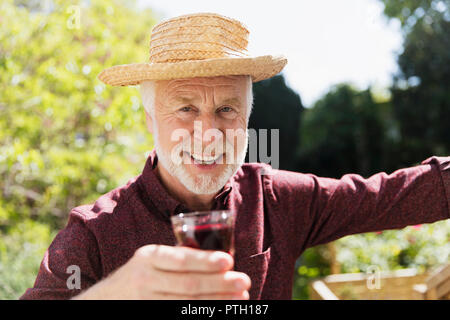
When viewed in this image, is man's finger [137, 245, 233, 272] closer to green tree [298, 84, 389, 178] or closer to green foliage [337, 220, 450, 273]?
green foliage [337, 220, 450, 273]

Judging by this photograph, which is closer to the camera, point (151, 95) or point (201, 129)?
point (201, 129)

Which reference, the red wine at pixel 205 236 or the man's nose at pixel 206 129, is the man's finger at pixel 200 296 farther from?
the man's nose at pixel 206 129

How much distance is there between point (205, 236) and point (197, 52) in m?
1.07

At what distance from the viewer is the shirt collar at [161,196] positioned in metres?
2.13

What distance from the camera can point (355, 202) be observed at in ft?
7.40

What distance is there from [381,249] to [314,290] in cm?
187

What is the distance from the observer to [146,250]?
1210 millimetres

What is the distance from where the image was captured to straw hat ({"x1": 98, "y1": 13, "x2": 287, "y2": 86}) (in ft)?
6.42

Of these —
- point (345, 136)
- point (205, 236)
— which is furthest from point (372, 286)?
point (345, 136)

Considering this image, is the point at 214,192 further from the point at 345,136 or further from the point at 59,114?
the point at 345,136

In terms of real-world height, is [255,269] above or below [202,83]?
below

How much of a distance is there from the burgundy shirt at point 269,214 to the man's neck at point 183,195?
0.20 ft

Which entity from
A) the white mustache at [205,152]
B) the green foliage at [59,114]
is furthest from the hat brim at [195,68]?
the green foliage at [59,114]

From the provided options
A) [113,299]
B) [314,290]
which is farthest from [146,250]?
[314,290]
